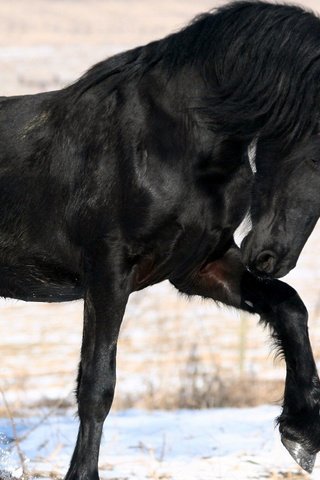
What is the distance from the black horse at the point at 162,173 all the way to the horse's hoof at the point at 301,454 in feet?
0.03

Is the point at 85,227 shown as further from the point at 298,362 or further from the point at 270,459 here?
the point at 270,459

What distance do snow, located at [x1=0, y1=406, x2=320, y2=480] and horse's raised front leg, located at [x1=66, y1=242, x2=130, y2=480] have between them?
0.36 meters

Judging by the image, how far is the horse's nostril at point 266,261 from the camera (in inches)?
178

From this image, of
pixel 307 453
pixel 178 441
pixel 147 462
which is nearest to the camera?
pixel 307 453

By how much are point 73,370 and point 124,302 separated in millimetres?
5652

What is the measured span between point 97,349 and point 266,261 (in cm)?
86

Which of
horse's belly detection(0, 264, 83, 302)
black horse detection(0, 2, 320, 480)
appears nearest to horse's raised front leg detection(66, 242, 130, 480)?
black horse detection(0, 2, 320, 480)

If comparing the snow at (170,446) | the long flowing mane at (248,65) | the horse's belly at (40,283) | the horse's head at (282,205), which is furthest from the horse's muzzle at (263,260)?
the snow at (170,446)

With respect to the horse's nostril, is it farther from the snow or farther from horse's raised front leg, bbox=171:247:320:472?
the snow

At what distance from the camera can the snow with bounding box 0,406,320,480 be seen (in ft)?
18.7

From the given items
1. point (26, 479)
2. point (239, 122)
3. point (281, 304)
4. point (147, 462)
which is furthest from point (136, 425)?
point (239, 122)

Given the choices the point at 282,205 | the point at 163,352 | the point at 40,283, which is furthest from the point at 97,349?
the point at 163,352

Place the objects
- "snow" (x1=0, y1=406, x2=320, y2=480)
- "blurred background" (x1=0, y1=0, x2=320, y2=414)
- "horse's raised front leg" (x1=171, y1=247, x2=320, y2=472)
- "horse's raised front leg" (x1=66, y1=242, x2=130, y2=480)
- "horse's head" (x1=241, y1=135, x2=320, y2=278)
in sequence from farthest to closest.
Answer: "blurred background" (x1=0, y1=0, x2=320, y2=414) → "snow" (x1=0, y1=406, x2=320, y2=480) → "horse's raised front leg" (x1=171, y1=247, x2=320, y2=472) → "horse's raised front leg" (x1=66, y1=242, x2=130, y2=480) → "horse's head" (x1=241, y1=135, x2=320, y2=278)

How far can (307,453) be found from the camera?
5.18 m
